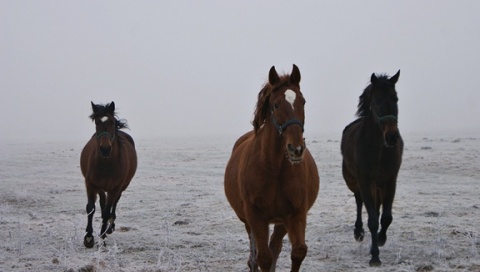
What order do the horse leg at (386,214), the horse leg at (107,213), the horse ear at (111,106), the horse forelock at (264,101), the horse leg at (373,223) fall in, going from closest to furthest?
1. the horse forelock at (264,101)
2. the horse leg at (373,223)
3. the horse leg at (386,214)
4. the horse leg at (107,213)
5. the horse ear at (111,106)

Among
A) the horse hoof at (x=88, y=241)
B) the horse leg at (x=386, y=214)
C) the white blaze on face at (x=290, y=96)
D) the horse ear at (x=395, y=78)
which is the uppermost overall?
the horse ear at (x=395, y=78)

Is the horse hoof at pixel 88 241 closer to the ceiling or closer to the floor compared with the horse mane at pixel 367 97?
closer to the floor

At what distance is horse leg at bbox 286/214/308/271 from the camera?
13.8ft

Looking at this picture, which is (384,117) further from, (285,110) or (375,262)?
(285,110)

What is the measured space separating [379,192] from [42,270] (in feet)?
14.9

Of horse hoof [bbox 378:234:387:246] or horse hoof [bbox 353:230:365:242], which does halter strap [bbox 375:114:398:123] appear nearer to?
horse hoof [bbox 378:234:387:246]

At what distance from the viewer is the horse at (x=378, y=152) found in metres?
6.12

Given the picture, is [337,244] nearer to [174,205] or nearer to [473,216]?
[473,216]

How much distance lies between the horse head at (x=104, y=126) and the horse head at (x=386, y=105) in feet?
13.3

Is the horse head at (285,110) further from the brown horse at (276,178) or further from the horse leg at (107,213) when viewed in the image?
the horse leg at (107,213)

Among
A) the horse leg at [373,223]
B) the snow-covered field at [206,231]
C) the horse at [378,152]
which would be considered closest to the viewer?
the snow-covered field at [206,231]

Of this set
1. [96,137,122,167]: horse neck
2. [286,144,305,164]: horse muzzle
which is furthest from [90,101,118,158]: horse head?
[286,144,305,164]: horse muzzle

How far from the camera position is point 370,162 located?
21.7ft

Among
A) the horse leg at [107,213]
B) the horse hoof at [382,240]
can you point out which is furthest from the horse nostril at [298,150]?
the horse leg at [107,213]
